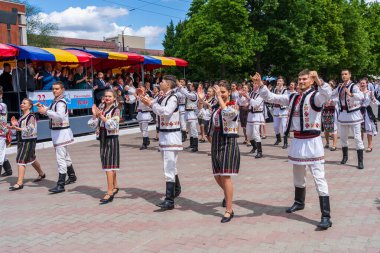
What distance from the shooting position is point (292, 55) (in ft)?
106

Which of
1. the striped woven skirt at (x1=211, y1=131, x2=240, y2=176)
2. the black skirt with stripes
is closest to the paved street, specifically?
the black skirt with stripes

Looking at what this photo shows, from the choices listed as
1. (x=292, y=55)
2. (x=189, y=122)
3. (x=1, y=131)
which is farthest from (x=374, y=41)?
(x=1, y=131)

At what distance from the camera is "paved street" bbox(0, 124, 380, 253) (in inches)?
192

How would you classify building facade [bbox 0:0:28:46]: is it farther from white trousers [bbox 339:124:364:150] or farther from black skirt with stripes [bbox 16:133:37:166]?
white trousers [bbox 339:124:364:150]

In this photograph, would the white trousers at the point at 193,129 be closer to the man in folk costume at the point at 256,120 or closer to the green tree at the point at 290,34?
the man in folk costume at the point at 256,120

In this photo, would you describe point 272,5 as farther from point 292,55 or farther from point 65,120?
point 65,120

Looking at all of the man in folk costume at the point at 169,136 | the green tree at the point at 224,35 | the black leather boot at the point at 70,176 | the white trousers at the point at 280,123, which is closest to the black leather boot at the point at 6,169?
the black leather boot at the point at 70,176

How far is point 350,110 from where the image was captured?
8.94m

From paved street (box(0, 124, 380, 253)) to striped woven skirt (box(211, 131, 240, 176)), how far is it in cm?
71

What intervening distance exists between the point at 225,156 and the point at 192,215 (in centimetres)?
107

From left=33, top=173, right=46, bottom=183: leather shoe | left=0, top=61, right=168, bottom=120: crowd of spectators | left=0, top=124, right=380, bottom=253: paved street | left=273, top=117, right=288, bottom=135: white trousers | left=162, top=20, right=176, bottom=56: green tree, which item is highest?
left=162, top=20, right=176, bottom=56: green tree

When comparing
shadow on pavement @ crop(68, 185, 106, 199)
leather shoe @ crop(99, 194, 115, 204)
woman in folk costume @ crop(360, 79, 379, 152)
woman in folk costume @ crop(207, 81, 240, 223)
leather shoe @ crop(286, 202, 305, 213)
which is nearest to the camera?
woman in folk costume @ crop(207, 81, 240, 223)

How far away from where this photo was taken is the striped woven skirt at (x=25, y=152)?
806 cm

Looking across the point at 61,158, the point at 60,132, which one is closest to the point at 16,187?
the point at 61,158
